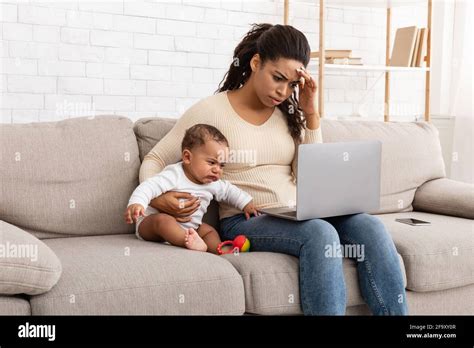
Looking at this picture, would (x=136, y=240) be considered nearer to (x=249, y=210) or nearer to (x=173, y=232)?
(x=173, y=232)

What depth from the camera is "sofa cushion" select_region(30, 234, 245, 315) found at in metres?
1.72

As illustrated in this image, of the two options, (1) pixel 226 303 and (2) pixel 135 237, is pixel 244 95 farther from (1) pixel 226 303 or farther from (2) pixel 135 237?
(1) pixel 226 303

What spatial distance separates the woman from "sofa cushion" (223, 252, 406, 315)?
35 mm

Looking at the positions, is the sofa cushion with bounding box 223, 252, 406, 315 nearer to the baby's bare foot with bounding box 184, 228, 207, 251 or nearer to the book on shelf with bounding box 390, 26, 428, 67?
the baby's bare foot with bounding box 184, 228, 207, 251

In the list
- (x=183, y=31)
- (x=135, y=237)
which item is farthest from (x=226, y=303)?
(x=183, y=31)

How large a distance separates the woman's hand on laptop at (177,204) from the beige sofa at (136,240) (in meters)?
0.12

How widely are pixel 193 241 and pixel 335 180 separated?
48 centimetres

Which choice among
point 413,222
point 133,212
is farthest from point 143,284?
point 413,222

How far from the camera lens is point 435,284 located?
2.26m

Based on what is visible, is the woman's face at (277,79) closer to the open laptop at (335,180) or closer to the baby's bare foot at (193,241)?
the open laptop at (335,180)

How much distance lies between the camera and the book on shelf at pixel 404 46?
419cm

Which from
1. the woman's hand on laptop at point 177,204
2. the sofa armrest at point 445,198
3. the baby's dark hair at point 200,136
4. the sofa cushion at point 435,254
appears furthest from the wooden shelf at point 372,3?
the woman's hand on laptop at point 177,204

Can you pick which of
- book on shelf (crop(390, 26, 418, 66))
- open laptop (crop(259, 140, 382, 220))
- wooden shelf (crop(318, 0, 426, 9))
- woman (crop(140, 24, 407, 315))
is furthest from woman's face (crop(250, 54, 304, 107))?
book on shelf (crop(390, 26, 418, 66))
